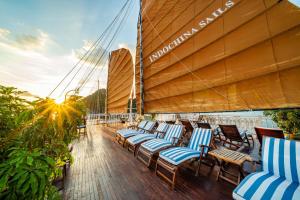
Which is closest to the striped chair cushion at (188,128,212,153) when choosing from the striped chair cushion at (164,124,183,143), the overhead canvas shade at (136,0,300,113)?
the striped chair cushion at (164,124,183,143)

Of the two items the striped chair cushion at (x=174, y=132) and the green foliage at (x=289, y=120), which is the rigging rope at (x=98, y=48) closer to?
the striped chair cushion at (x=174, y=132)

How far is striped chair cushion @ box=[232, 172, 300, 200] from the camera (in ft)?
3.01

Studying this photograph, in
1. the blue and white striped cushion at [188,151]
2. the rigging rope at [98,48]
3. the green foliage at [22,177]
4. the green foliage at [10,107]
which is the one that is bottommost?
the blue and white striped cushion at [188,151]

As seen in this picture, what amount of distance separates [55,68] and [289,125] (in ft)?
21.8

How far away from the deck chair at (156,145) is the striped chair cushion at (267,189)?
4.46 ft

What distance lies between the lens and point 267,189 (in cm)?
98

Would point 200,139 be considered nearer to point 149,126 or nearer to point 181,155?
point 181,155

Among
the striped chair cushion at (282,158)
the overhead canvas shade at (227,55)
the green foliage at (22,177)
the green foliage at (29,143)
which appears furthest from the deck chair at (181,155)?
the green foliage at (22,177)

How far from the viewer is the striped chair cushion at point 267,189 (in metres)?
0.92

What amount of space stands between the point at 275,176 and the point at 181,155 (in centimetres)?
101

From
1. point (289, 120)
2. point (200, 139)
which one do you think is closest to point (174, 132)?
point (200, 139)

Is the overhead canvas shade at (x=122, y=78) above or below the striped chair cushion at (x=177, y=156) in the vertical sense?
above

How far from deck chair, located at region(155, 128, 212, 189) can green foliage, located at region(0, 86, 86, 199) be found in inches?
52.1

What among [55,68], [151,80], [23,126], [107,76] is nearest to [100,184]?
[23,126]
